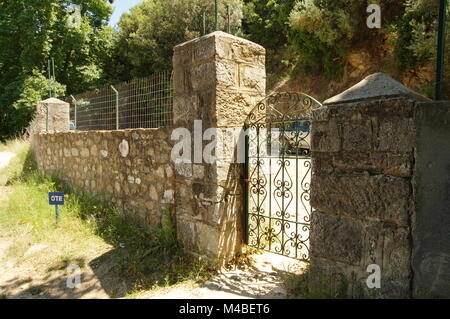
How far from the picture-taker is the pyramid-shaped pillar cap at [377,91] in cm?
212

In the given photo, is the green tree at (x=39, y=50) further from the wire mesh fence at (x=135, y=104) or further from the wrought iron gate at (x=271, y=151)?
the wrought iron gate at (x=271, y=151)

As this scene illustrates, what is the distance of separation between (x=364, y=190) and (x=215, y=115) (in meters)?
1.64

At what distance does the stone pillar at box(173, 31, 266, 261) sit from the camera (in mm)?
3275

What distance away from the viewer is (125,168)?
488 cm

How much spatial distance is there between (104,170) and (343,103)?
437cm

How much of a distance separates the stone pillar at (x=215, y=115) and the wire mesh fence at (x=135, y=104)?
32.3 inches

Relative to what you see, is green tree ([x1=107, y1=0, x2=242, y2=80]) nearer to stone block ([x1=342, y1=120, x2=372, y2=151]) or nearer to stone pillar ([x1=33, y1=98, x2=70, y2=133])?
stone pillar ([x1=33, y1=98, x2=70, y2=133])

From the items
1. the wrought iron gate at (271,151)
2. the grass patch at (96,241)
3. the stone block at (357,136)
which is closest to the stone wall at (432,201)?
the stone block at (357,136)

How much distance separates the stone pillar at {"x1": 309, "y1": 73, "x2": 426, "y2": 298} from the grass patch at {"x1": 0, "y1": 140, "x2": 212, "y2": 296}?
1.43 meters

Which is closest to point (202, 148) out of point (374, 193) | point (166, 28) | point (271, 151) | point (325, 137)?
point (271, 151)

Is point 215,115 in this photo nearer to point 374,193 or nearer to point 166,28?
point 374,193

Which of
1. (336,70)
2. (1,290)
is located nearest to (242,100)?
(1,290)

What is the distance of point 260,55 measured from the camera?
3.62m
